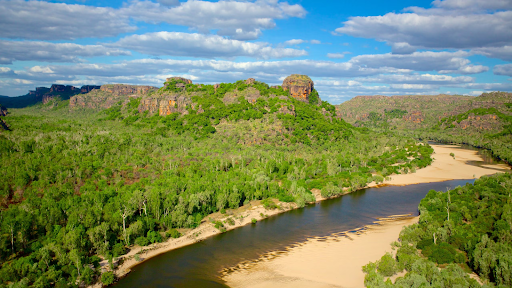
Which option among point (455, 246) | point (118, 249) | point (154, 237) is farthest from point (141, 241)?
point (455, 246)

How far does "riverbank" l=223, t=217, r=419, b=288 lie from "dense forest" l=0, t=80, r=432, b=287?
51.3 feet

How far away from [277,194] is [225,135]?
168 ft

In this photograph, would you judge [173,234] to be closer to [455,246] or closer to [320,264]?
[320,264]

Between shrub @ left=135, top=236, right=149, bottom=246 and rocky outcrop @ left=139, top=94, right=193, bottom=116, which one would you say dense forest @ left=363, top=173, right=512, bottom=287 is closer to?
shrub @ left=135, top=236, right=149, bottom=246

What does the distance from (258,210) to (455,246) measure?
33.6 meters

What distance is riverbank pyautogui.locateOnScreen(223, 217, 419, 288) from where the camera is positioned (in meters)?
37.5

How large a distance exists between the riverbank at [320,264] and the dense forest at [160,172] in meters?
15.6

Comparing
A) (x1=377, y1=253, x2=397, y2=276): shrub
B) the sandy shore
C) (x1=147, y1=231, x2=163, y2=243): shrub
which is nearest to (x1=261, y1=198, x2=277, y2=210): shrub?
(x1=147, y1=231, x2=163, y2=243): shrub

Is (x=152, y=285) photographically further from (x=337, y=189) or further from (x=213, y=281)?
(x=337, y=189)

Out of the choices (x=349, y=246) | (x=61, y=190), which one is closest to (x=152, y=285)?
(x=349, y=246)

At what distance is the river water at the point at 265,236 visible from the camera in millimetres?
39531

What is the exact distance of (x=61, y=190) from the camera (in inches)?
2256

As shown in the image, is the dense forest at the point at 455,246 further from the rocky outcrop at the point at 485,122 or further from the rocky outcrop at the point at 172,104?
the rocky outcrop at the point at 485,122

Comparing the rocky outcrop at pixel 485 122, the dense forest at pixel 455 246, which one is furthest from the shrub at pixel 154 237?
the rocky outcrop at pixel 485 122
